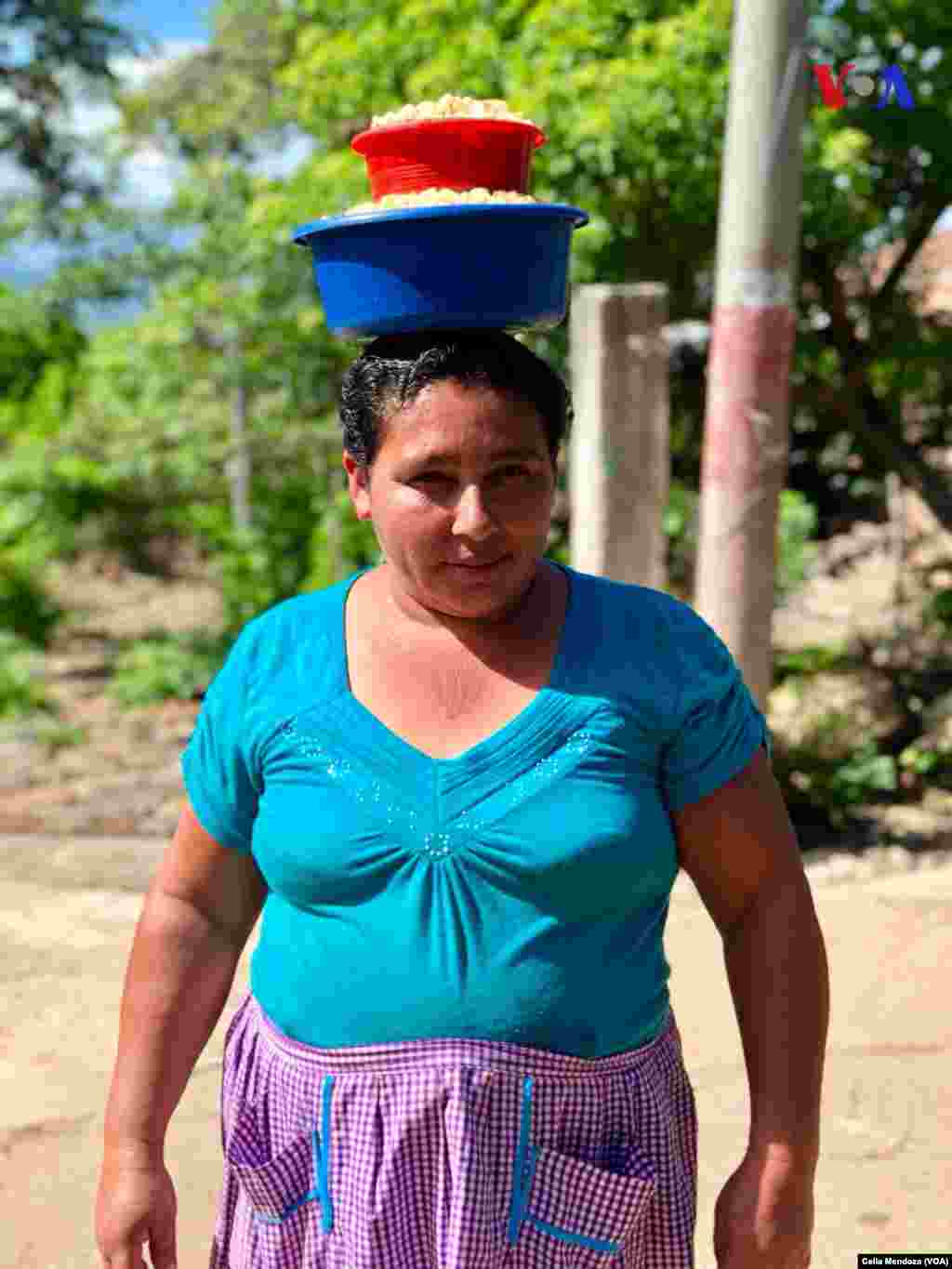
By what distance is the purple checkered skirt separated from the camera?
1.57m

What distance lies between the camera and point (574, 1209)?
62.5 inches

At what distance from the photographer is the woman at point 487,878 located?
1.56 metres

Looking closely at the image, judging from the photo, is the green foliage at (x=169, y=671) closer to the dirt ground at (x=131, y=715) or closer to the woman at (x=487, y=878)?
the dirt ground at (x=131, y=715)

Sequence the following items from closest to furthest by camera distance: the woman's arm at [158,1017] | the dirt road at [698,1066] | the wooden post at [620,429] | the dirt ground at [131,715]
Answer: the woman's arm at [158,1017], the dirt road at [698,1066], the wooden post at [620,429], the dirt ground at [131,715]

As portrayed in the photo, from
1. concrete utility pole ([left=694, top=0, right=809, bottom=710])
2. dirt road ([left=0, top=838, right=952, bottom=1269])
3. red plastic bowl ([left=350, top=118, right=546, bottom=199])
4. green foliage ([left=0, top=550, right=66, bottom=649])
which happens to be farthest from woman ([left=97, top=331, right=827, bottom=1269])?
green foliage ([left=0, top=550, right=66, bottom=649])

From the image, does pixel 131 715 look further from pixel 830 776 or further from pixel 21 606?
pixel 830 776

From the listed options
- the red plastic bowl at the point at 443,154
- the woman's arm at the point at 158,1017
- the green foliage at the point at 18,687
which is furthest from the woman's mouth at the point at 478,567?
the green foliage at the point at 18,687

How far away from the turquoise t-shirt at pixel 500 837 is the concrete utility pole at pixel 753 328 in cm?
318

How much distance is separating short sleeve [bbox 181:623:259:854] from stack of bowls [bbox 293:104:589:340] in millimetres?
399

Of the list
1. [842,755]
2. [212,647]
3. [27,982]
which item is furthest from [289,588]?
[27,982]

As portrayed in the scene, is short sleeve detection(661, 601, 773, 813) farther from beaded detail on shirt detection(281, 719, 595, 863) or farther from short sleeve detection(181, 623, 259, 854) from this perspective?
short sleeve detection(181, 623, 259, 854)

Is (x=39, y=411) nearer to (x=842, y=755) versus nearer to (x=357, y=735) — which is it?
(x=842, y=755)

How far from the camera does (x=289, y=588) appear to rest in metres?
8.71

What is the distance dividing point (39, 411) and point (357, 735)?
1092 cm
